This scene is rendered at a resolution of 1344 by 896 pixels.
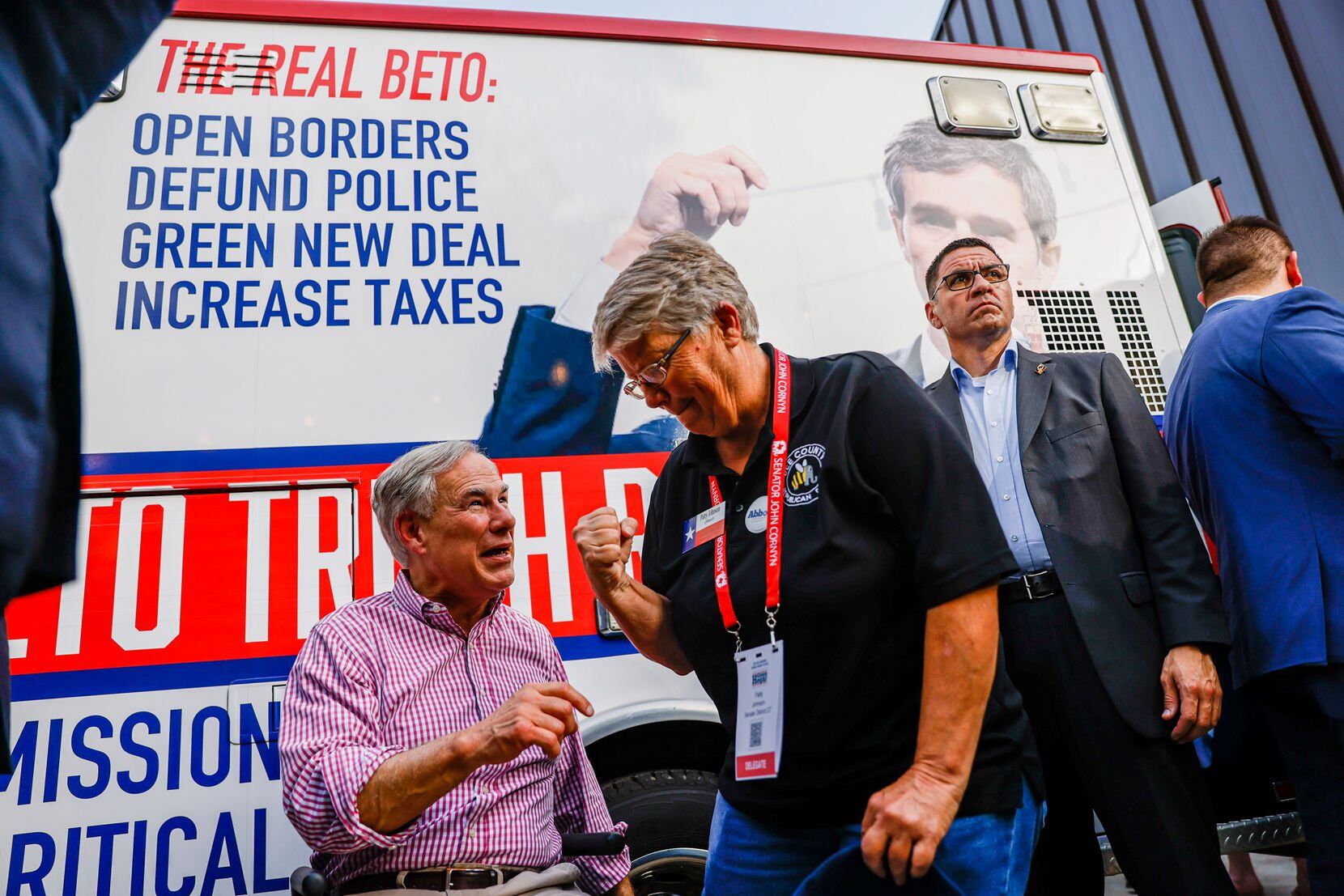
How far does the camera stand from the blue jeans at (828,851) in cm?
129

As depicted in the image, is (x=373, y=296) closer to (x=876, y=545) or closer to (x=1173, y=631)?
(x=876, y=545)

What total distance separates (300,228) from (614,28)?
1217 millimetres

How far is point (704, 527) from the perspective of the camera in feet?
5.26

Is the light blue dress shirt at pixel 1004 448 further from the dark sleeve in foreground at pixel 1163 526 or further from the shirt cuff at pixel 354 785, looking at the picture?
the shirt cuff at pixel 354 785

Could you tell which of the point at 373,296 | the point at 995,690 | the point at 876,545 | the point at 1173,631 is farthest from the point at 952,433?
the point at 373,296

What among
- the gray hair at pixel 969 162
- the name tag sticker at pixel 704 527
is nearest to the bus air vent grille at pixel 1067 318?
the gray hair at pixel 969 162

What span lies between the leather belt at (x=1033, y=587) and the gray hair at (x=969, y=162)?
1542mm

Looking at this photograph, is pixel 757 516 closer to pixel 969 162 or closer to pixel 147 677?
pixel 147 677

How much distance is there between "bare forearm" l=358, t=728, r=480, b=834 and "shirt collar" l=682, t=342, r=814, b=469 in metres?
0.58

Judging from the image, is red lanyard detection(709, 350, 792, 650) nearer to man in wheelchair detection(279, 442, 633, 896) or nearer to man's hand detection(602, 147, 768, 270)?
man in wheelchair detection(279, 442, 633, 896)

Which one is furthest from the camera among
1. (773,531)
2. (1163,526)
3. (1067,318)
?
(1067,318)

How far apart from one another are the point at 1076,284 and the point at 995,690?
6.98 feet

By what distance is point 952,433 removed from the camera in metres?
1.41

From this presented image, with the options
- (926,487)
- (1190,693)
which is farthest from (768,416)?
(1190,693)
